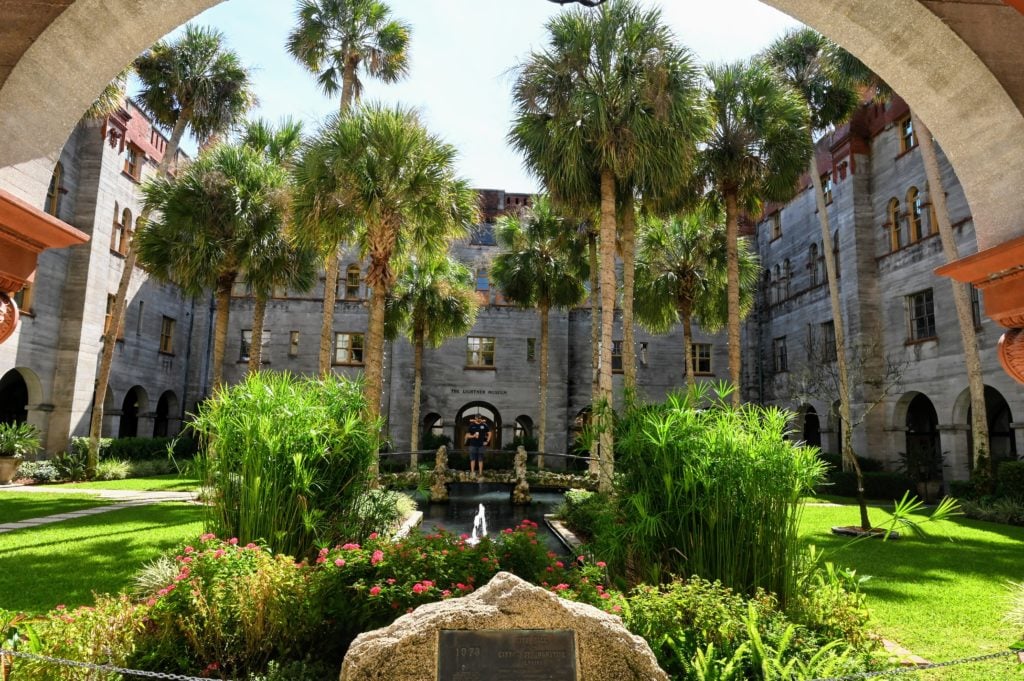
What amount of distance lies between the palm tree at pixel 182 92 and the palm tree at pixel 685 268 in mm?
13814

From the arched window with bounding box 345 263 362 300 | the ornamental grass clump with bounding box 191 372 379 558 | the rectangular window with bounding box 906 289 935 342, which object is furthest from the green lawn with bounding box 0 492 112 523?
the rectangular window with bounding box 906 289 935 342

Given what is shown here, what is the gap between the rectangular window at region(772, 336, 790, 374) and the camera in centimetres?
2845

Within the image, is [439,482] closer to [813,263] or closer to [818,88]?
[818,88]

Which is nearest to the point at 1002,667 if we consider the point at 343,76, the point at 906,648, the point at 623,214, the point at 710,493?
the point at 906,648

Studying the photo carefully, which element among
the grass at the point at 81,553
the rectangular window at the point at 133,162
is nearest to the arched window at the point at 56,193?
the rectangular window at the point at 133,162

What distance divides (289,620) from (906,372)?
21888 millimetres

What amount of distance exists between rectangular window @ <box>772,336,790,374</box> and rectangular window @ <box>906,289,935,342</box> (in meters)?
7.21

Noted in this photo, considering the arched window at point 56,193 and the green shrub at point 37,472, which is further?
the arched window at point 56,193

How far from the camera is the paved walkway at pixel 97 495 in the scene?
11.2 metres

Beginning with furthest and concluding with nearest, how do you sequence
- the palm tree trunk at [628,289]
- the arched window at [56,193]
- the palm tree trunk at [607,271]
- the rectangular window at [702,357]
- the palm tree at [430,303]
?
the rectangular window at [702,357]
the palm tree at [430,303]
the arched window at [56,193]
the palm tree trunk at [628,289]
the palm tree trunk at [607,271]

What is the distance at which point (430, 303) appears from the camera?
22516 millimetres

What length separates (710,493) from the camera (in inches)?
218

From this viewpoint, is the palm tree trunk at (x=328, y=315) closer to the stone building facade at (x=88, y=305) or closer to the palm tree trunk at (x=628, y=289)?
the palm tree trunk at (x=628, y=289)

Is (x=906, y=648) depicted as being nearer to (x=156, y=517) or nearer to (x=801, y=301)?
(x=156, y=517)
